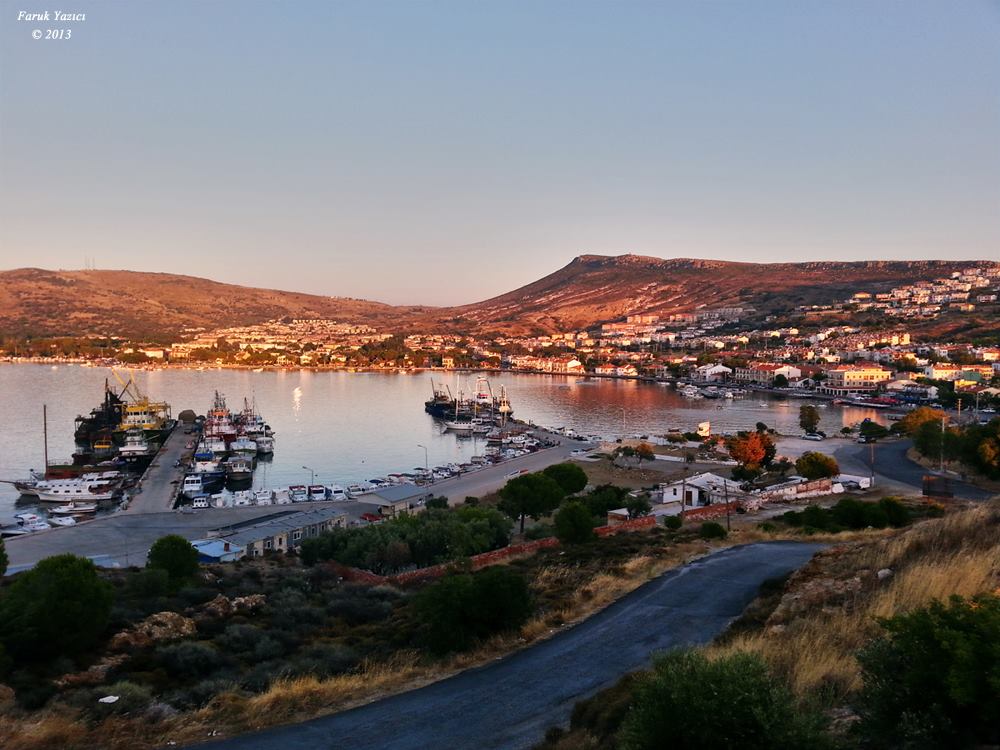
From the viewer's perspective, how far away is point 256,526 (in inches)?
464

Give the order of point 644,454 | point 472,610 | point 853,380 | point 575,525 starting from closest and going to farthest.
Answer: point 472,610, point 575,525, point 644,454, point 853,380

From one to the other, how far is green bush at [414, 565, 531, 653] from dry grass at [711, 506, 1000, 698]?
1.65 m

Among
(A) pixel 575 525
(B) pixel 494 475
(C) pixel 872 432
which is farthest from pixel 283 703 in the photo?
(C) pixel 872 432

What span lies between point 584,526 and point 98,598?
5.18 metres

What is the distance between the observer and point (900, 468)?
58.1ft

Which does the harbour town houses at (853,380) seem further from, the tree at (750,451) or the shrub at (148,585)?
the shrub at (148,585)

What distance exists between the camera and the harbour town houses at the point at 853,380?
135 feet

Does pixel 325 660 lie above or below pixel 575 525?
above

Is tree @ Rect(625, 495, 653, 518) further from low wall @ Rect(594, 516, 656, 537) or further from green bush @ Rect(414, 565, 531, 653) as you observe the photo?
green bush @ Rect(414, 565, 531, 653)

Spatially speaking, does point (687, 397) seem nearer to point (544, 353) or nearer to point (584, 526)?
point (544, 353)

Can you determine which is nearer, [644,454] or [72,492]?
[72,492]

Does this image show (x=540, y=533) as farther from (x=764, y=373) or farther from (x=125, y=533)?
(x=764, y=373)

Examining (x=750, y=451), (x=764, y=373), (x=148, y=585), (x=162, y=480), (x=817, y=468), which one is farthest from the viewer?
(x=764, y=373)

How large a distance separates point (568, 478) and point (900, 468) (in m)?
8.78
